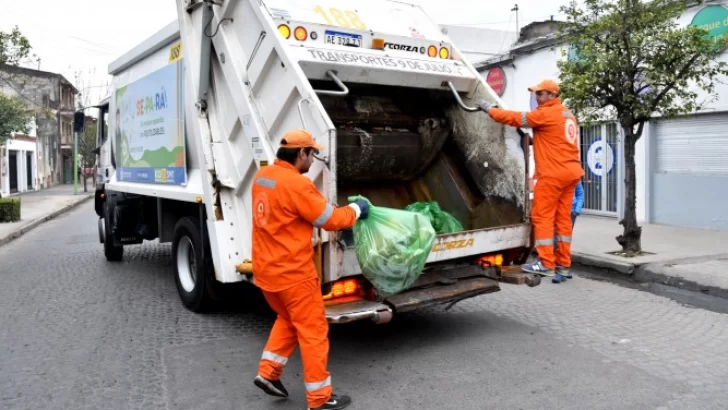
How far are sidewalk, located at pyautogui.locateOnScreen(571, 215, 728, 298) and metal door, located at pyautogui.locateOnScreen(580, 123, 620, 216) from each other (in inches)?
55.9

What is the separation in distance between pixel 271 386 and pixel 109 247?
19.4 feet

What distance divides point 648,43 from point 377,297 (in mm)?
5055

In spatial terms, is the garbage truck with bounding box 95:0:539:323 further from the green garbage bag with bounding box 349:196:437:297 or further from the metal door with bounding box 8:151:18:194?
the metal door with bounding box 8:151:18:194

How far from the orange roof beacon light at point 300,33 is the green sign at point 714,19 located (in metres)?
6.91

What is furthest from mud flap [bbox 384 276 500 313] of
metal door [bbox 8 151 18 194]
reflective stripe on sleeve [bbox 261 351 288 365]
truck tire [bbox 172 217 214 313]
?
metal door [bbox 8 151 18 194]

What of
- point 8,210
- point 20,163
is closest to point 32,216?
point 8,210

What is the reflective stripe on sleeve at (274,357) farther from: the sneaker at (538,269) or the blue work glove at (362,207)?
the sneaker at (538,269)

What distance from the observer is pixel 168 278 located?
7.43 meters

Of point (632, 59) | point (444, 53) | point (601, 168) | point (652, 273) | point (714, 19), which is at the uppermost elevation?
point (714, 19)

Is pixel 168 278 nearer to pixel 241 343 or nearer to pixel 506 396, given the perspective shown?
pixel 241 343

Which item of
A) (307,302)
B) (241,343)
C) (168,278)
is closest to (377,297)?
(307,302)

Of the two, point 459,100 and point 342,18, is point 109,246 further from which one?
point 459,100

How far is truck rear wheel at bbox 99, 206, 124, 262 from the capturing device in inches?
326

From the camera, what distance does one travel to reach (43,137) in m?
36.6
